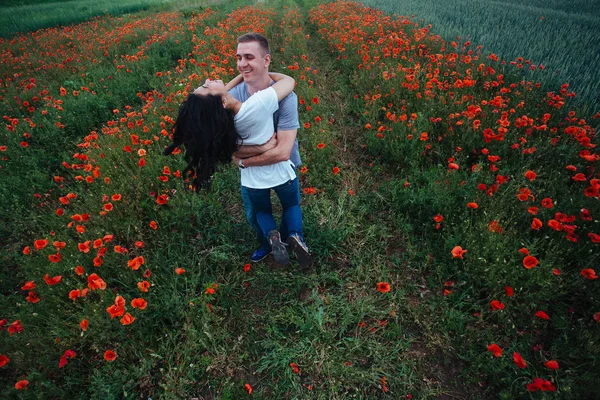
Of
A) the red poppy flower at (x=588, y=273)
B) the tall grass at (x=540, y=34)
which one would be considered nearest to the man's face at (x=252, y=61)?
the red poppy flower at (x=588, y=273)

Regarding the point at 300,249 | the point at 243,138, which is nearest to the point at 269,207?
the point at 300,249

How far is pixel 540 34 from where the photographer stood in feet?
20.8

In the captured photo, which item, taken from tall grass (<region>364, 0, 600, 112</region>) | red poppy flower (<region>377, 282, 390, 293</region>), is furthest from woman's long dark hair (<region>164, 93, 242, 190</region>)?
tall grass (<region>364, 0, 600, 112</region>)

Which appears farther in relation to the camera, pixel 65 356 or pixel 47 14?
pixel 47 14

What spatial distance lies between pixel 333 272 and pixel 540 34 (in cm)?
766

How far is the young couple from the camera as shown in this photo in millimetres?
1621

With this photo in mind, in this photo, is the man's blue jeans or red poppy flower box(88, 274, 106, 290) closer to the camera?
red poppy flower box(88, 274, 106, 290)

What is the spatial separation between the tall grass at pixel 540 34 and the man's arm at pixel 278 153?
430 cm

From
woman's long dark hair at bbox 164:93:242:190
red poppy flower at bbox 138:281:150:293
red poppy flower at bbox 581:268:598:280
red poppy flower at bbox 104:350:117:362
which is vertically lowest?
red poppy flower at bbox 104:350:117:362

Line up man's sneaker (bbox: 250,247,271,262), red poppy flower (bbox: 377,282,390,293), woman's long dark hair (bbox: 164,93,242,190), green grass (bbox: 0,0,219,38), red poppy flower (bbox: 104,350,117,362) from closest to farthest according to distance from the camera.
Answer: woman's long dark hair (bbox: 164,93,242,190), red poppy flower (bbox: 104,350,117,362), red poppy flower (bbox: 377,282,390,293), man's sneaker (bbox: 250,247,271,262), green grass (bbox: 0,0,219,38)

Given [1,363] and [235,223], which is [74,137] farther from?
[1,363]

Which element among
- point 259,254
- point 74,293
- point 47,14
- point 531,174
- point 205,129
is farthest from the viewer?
point 47,14

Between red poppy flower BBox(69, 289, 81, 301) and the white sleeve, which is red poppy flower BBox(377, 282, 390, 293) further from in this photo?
red poppy flower BBox(69, 289, 81, 301)

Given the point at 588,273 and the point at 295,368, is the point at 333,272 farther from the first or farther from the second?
the point at 588,273
